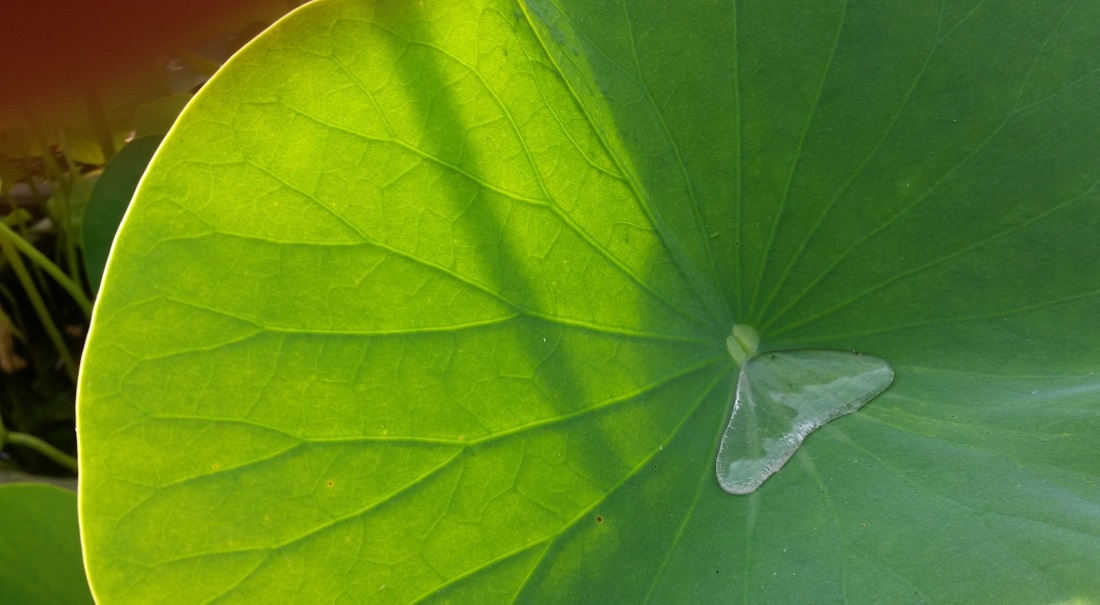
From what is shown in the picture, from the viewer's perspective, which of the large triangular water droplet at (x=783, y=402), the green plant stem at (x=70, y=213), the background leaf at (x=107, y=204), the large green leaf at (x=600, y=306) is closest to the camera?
the large green leaf at (x=600, y=306)

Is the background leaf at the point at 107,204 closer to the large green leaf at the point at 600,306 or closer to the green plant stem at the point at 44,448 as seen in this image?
the green plant stem at the point at 44,448

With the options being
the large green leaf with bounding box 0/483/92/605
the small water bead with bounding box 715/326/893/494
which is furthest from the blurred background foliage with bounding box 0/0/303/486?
Result: the small water bead with bounding box 715/326/893/494

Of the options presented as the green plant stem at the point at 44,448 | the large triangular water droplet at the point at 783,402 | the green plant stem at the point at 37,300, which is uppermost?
the green plant stem at the point at 37,300

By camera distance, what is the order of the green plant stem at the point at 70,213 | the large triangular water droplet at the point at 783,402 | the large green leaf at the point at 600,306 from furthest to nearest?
1. the green plant stem at the point at 70,213
2. the large triangular water droplet at the point at 783,402
3. the large green leaf at the point at 600,306

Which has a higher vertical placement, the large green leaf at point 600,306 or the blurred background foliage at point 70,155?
the blurred background foliage at point 70,155

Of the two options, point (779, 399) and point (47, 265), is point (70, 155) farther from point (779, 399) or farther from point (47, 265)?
point (779, 399)

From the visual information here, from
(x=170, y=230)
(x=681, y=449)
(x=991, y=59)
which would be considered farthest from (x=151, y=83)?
(x=991, y=59)

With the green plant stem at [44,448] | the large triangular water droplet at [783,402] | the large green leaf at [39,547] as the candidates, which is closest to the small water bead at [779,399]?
the large triangular water droplet at [783,402]
